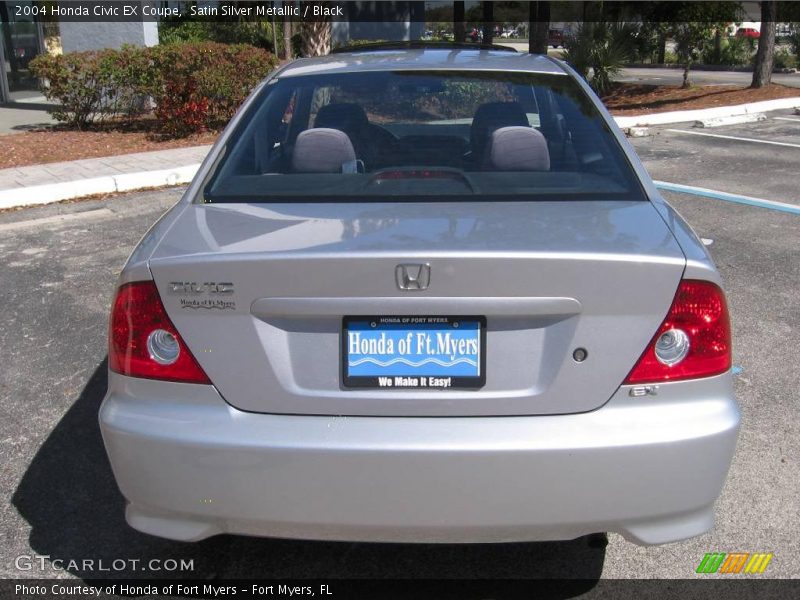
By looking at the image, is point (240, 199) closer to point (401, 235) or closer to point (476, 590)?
point (401, 235)

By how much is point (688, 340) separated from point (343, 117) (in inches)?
74.4

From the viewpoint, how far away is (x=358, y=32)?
27.8 m

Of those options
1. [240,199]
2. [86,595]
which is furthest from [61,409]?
[240,199]

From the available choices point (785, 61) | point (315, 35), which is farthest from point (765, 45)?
point (785, 61)

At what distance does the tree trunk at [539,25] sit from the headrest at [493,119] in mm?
16048

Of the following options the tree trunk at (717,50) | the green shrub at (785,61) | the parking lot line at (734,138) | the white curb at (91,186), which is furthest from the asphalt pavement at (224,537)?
the tree trunk at (717,50)

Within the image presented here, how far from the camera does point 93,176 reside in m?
9.94

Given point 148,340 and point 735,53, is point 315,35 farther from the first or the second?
point 735,53

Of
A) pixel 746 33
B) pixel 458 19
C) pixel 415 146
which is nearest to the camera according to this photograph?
pixel 415 146

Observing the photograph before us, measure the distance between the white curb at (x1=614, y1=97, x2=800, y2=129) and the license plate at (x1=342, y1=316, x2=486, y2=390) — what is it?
12787 mm

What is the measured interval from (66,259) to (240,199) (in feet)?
14.0

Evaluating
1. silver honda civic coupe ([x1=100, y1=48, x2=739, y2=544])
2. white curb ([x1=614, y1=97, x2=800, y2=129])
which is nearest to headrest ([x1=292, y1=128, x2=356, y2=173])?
silver honda civic coupe ([x1=100, y1=48, x2=739, y2=544])

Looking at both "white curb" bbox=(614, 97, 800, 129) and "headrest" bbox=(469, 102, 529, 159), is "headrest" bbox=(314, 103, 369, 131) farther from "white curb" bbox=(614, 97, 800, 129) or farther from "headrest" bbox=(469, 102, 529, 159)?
"white curb" bbox=(614, 97, 800, 129)

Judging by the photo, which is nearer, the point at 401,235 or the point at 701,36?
the point at 401,235
